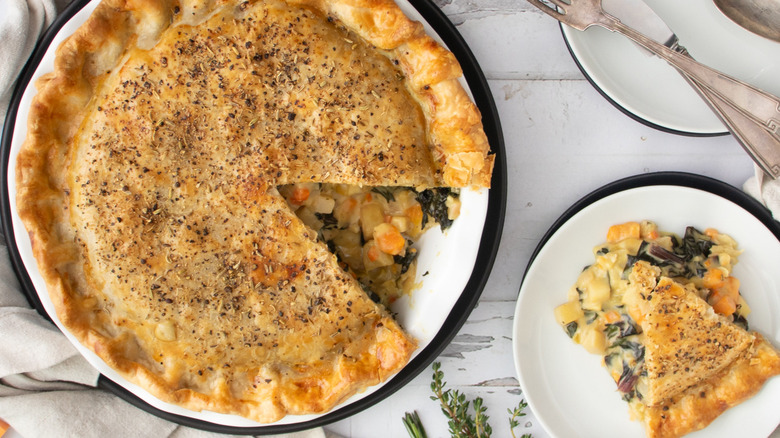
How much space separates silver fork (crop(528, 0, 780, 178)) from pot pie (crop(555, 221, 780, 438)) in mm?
448

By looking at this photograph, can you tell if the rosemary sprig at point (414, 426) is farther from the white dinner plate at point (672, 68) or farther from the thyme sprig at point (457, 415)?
the white dinner plate at point (672, 68)

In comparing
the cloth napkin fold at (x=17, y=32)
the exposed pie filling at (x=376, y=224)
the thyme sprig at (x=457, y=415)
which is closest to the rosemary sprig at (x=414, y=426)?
the thyme sprig at (x=457, y=415)

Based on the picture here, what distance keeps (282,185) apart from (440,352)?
1.06 meters

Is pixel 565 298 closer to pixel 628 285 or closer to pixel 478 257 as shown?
pixel 628 285

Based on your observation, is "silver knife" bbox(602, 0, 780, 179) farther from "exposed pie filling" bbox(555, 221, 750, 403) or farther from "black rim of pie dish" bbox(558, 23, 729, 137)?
"exposed pie filling" bbox(555, 221, 750, 403)

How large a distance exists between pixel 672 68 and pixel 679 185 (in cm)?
56

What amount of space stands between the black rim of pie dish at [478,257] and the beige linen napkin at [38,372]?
63 mm

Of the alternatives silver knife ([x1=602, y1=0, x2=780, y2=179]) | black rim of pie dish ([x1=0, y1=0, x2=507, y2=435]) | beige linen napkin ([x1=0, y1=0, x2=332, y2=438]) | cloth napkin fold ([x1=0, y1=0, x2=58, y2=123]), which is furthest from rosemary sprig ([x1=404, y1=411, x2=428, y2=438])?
cloth napkin fold ([x1=0, y1=0, x2=58, y2=123])

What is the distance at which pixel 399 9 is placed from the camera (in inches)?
96.2

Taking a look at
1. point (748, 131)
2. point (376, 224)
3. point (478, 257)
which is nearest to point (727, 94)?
point (748, 131)

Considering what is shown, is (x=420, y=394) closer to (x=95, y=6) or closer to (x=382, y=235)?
(x=382, y=235)

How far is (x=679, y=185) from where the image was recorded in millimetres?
2980

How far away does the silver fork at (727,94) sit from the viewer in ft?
9.05

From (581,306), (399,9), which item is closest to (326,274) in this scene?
(399,9)
